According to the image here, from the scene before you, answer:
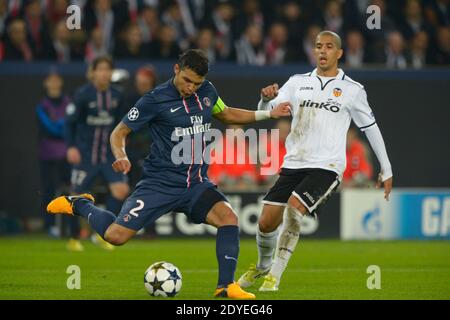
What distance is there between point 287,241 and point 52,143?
900cm

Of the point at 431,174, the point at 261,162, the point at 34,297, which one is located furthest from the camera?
the point at 431,174

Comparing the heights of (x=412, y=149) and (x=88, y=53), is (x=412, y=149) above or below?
below

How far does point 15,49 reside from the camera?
19.0 metres

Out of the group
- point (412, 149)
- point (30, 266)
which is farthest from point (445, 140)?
point (30, 266)

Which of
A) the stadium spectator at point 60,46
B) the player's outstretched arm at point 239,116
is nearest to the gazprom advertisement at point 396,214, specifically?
the stadium spectator at point 60,46

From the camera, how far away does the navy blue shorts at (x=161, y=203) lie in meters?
10.1

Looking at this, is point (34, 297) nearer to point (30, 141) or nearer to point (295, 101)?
point (295, 101)

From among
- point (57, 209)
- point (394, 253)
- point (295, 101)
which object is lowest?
point (394, 253)

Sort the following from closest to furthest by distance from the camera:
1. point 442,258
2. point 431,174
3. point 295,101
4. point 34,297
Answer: point 34,297
point 295,101
point 442,258
point 431,174

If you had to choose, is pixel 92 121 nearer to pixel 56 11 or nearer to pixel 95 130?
pixel 95 130

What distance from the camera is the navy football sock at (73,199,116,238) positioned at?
10328 mm

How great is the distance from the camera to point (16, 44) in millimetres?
18906

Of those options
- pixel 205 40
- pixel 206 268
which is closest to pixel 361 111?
pixel 206 268

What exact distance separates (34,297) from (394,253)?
23.2 ft
